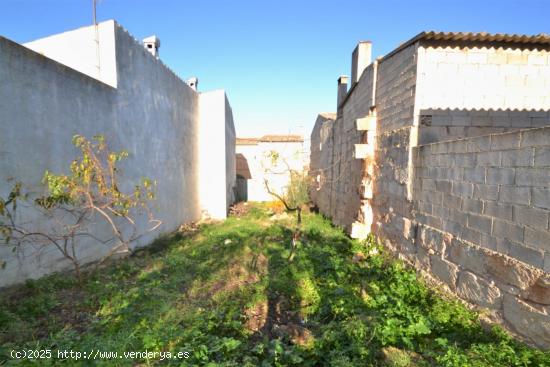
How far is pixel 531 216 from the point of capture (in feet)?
9.68

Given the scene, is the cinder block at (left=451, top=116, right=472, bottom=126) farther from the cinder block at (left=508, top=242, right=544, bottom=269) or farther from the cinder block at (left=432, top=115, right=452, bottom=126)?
the cinder block at (left=508, top=242, right=544, bottom=269)

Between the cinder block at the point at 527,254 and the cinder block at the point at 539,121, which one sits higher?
the cinder block at the point at 539,121

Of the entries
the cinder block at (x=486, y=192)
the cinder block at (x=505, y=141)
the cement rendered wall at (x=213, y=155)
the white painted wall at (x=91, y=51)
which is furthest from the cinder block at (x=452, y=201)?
the cement rendered wall at (x=213, y=155)

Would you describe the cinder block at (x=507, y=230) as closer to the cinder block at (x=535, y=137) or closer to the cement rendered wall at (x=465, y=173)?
the cement rendered wall at (x=465, y=173)

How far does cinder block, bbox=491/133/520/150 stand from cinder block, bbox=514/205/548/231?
0.65 meters

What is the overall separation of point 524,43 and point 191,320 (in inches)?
265

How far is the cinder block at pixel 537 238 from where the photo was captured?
9.12 feet

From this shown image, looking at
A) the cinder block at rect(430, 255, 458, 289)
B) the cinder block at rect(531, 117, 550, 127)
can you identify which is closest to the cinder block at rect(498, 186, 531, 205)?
the cinder block at rect(430, 255, 458, 289)

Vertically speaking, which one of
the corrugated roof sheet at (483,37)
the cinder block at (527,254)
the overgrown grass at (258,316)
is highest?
the corrugated roof sheet at (483,37)

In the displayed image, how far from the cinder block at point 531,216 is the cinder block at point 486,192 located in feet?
1.06

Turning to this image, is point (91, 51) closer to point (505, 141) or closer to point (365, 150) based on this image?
point (365, 150)

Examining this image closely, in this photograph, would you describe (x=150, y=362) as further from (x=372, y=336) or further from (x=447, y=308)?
(x=447, y=308)

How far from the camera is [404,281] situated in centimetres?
477

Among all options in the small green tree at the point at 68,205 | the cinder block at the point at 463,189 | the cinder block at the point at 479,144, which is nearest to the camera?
the cinder block at the point at 479,144
